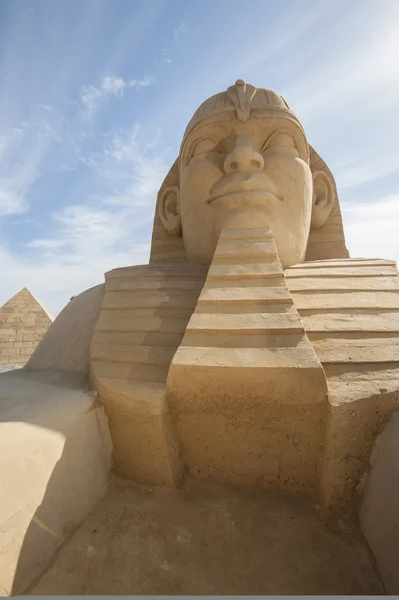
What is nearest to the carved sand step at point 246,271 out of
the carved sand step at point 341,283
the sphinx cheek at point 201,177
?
the carved sand step at point 341,283

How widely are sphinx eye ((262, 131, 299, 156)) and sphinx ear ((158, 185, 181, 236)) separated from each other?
91cm

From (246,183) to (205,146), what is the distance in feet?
1.74

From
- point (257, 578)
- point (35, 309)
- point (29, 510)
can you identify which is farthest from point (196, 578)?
point (35, 309)

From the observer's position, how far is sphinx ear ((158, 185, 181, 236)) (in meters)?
2.87

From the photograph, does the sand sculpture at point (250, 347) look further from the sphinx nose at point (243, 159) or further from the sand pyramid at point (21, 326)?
the sand pyramid at point (21, 326)

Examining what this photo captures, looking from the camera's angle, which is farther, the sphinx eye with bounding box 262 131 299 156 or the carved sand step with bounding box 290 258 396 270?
the sphinx eye with bounding box 262 131 299 156

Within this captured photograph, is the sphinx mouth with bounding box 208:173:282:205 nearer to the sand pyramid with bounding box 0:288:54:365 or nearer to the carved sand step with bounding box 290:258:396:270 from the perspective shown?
the carved sand step with bounding box 290:258:396:270

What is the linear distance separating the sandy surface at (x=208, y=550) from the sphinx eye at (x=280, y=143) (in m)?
2.18

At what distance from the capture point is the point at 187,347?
1.47m

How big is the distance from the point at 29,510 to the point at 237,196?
6.36ft

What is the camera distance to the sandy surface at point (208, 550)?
110 cm

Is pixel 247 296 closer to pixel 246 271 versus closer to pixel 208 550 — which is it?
pixel 246 271

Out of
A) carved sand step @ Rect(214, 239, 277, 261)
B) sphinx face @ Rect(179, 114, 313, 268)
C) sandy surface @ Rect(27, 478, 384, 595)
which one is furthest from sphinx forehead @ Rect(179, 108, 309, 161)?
sandy surface @ Rect(27, 478, 384, 595)

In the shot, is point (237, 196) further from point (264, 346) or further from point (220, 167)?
point (264, 346)
